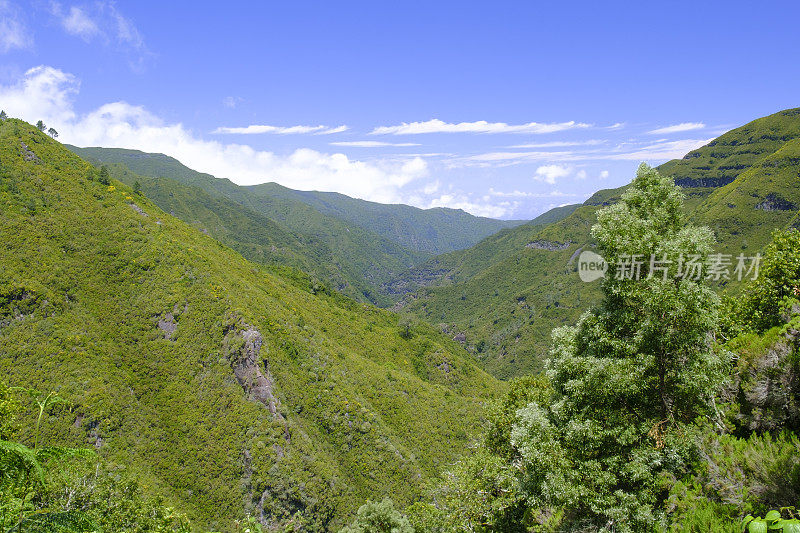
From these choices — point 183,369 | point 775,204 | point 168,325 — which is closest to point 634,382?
point 183,369

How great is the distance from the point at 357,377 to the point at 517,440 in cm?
6662

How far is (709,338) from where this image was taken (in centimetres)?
1376

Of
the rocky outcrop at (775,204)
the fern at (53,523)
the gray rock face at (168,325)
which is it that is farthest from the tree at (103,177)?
the rocky outcrop at (775,204)

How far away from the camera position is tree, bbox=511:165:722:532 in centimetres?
1270

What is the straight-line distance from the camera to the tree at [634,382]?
500 inches

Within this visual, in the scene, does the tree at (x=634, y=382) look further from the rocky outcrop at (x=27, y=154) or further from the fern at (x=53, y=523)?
the rocky outcrop at (x=27, y=154)

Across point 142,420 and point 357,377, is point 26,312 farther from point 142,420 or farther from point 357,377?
point 357,377

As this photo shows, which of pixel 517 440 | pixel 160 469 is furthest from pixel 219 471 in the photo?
pixel 517 440

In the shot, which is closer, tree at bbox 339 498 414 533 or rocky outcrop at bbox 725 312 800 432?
rocky outcrop at bbox 725 312 800 432

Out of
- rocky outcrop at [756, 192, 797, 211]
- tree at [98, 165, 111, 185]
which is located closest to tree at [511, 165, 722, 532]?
tree at [98, 165, 111, 185]

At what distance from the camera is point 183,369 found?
195ft

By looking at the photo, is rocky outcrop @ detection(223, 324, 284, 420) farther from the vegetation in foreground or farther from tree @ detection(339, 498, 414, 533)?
the vegetation in foreground

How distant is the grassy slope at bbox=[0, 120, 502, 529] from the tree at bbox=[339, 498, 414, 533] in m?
31.0

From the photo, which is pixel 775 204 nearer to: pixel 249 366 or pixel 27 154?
pixel 249 366
